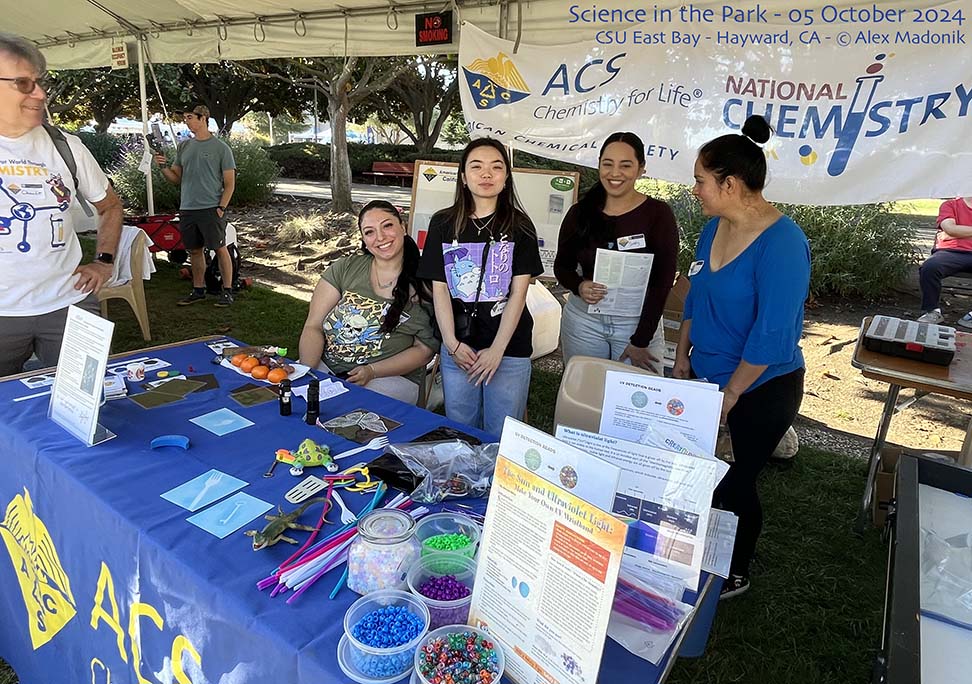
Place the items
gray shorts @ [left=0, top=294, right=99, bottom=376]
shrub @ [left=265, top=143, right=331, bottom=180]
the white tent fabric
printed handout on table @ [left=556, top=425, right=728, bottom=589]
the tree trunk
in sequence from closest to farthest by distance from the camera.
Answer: printed handout on table @ [left=556, top=425, right=728, bottom=589] → gray shorts @ [left=0, top=294, right=99, bottom=376] → the white tent fabric → the tree trunk → shrub @ [left=265, top=143, right=331, bottom=180]

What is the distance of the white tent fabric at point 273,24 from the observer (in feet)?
9.77

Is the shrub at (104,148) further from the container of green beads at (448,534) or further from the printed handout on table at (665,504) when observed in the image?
the printed handout on table at (665,504)

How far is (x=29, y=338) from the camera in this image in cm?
199

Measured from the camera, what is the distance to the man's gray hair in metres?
1.73

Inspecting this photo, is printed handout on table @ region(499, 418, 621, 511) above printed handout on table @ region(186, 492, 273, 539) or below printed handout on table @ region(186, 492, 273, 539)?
above

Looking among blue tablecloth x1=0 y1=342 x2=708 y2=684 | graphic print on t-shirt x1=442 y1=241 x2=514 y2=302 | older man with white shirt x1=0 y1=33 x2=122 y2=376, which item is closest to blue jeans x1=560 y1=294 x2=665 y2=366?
graphic print on t-shirt x1=442 y1=241 x2=514 y2=302

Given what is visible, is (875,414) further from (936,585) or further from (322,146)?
(322,146)

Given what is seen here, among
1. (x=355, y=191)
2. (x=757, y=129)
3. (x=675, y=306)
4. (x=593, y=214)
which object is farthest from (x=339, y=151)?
(x=757, y=129)

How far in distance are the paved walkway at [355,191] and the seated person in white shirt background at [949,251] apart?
8.83 meters

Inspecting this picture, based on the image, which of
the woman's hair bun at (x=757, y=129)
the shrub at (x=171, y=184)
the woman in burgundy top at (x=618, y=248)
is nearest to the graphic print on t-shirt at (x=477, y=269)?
the woman in burgundy top at (x=618, y=248)

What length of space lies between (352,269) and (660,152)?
1597 millimetres

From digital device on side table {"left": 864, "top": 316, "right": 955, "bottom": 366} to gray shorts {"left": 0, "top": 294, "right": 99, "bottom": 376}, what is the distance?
9.86ft

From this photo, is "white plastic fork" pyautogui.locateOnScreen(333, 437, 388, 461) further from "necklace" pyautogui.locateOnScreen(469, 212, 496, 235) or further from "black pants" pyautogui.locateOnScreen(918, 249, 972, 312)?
"black pants" pyautogui.locateOnScreen(918, 249, 972, 312)

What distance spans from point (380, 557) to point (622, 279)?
1.72m
